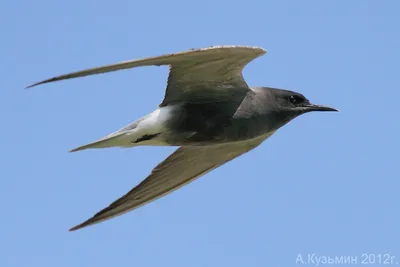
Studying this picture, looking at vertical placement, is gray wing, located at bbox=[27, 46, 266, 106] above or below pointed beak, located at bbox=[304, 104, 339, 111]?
above

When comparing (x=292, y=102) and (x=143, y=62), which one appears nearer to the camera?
(x=143, y=62)

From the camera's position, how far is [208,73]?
10.5 metres

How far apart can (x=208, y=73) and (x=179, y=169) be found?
1851 millimetres

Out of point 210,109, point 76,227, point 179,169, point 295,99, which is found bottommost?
point 76,227

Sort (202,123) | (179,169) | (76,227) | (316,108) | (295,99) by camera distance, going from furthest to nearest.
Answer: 1. (179,169)
2. (316,108)
3. (295,99)
4. (76,227)
5. (202,123)

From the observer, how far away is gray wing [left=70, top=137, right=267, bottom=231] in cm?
1160

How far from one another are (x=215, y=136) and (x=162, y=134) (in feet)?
1.99

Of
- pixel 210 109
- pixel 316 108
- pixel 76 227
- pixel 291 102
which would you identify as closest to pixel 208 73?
pixel 210 109

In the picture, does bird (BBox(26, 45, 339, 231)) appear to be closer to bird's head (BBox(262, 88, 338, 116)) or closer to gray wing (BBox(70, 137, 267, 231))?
bird's head (BBox(262, 88, 338, 116))

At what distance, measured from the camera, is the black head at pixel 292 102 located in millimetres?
10992

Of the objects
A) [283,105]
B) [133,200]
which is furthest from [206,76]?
[133,200]

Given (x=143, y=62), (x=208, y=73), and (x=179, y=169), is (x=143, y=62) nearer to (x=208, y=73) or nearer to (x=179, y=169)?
(x=208, y=73)

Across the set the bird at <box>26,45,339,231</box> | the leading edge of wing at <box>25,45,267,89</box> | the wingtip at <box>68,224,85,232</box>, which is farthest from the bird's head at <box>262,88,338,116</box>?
the wingtip at <box>68,224,85,232</box>

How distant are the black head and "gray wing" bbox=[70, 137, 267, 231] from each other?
0.68 metres
